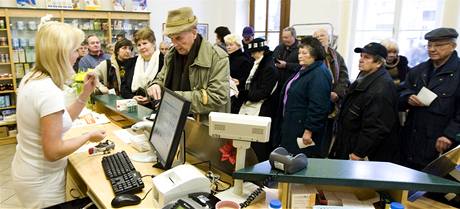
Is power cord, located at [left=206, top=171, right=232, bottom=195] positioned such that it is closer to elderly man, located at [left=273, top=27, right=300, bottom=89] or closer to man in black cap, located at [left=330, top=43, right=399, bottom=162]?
man in black cap, located at [left=330, top=43, right=399, bottom=162]

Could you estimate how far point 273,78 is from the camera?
3393 millimetres

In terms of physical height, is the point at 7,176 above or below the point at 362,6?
below

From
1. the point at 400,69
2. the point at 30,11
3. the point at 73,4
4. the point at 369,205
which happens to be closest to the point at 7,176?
the point at 30,11

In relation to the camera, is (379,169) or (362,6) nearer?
(379,169)

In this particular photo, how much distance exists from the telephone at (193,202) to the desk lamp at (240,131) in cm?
14

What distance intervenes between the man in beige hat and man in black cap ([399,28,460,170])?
1.58 meters

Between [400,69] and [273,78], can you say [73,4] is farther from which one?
[400,69]

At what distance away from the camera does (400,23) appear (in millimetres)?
4371

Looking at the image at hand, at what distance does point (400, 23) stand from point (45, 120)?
4361 mm

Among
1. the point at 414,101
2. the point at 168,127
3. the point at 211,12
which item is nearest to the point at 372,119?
the point at 414,101

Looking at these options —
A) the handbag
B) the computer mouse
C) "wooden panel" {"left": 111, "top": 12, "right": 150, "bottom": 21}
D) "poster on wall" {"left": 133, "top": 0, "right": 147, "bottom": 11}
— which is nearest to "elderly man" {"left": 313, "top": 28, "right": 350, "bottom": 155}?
the handbag

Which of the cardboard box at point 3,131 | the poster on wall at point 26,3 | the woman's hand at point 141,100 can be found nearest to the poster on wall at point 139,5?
the poster on wall at point 26,3

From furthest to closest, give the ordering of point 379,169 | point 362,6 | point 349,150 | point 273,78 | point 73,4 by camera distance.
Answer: point 73,4 → point 362,6 → point 273,78 → point 349,150 → point 379,169

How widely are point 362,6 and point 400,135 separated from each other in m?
2.60
